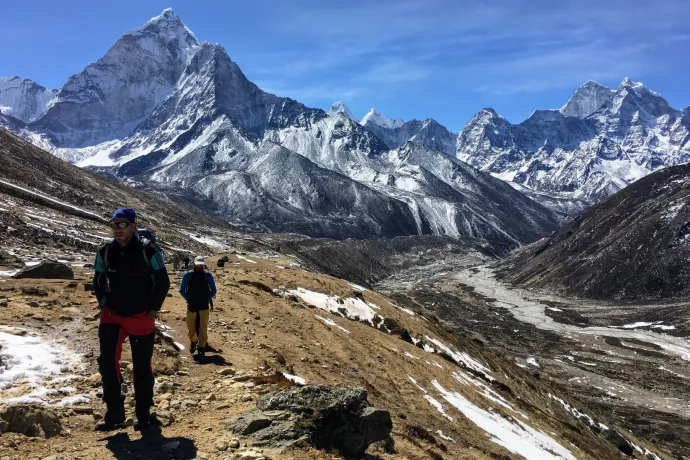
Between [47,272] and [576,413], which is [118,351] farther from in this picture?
[576,413]

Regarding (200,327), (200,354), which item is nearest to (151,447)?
(200,354)

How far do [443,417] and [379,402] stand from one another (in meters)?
4.58

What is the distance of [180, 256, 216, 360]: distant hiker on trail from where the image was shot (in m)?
16.6

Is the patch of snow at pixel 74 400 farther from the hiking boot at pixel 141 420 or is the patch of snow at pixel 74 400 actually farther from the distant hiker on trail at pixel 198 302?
the distant hiker on trail at pixel 198 302


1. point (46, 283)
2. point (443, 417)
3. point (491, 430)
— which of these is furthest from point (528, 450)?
point (46, 283)

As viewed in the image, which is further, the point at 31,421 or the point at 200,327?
the point at 200,327

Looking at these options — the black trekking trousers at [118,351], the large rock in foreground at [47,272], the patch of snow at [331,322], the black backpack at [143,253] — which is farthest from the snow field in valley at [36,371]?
the patch of snow at [331,322]

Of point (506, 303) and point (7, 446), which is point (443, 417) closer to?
point (7, 446)

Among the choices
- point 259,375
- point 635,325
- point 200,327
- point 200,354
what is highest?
point 200,327

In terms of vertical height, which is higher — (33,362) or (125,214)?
(125,214)

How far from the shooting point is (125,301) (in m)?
9.88

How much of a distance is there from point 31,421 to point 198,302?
24.7 feet

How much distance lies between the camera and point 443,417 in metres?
21.3

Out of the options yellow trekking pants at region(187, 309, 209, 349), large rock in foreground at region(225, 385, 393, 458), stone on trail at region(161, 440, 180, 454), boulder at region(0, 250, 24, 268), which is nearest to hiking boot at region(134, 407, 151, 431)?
stone on trail at region(161, 440, 180, 454)
